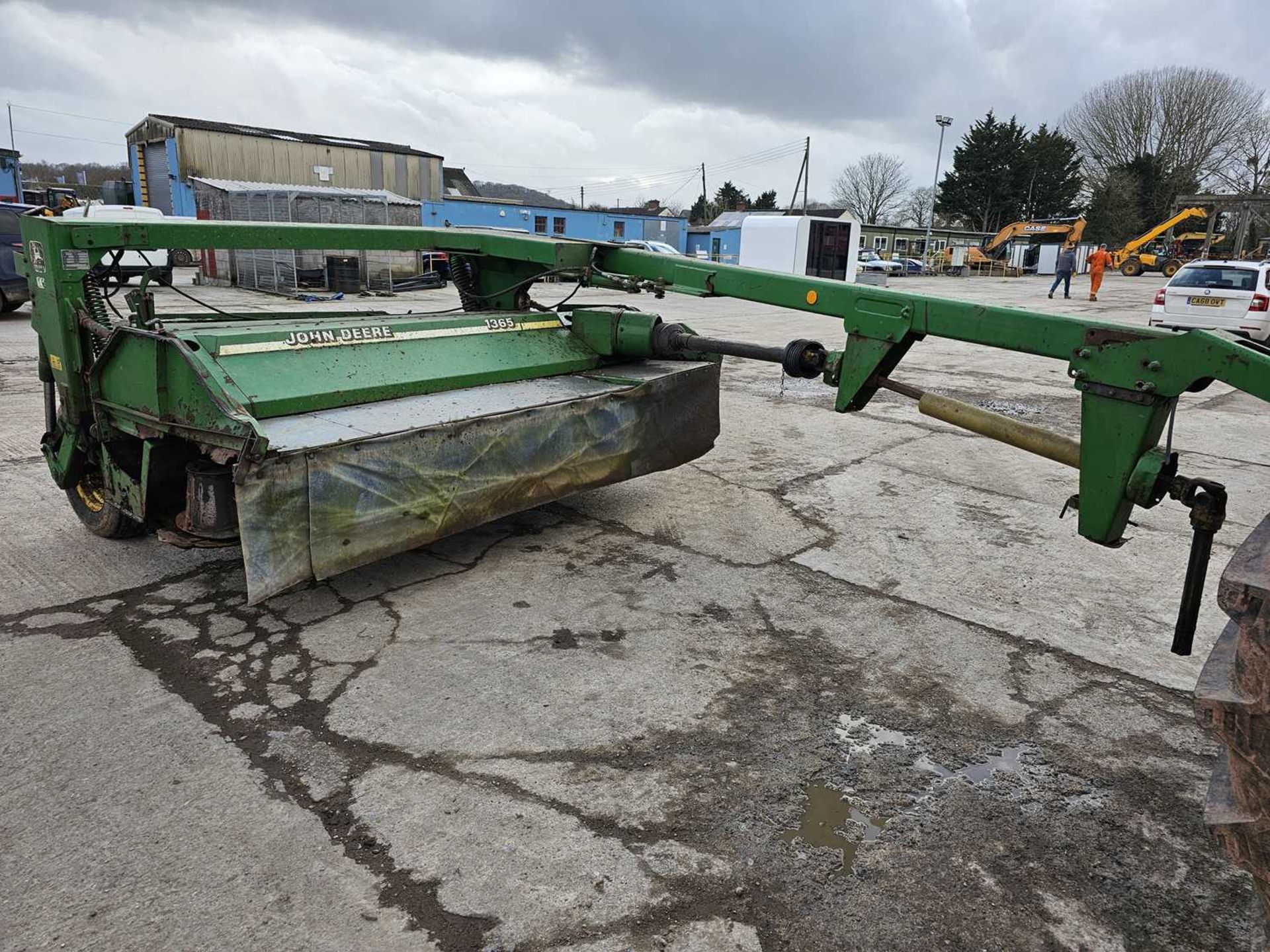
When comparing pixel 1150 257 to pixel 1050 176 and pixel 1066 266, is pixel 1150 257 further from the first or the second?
pixel 1066 266

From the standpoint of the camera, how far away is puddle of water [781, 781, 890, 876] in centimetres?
246

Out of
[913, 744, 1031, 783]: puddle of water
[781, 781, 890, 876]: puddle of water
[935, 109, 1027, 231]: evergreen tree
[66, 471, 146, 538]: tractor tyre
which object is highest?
[935, 109, 1027, 231]: evergreen tree

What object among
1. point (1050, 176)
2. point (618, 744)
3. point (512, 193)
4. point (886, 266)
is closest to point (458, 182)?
point (512, 193)

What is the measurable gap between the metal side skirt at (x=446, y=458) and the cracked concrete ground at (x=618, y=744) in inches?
13.3

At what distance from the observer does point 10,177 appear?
83.3ft

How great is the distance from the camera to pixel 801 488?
19.2 feet

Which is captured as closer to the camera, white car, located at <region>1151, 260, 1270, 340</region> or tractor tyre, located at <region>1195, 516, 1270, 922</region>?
tractor tyre, located at <region>1195, 516, 1270, 922</region>

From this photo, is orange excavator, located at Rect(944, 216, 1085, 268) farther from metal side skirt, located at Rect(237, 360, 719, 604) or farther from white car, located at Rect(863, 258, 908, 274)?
metal side skirt, located at Rect(237, 360, 719, 604)

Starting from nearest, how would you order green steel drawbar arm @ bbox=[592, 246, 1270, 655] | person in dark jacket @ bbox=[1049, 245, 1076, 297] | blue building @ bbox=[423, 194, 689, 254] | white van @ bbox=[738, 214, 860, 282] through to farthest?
1. green steel drawbar arm @ bbox=[592, 246, 1270, 655]
2. person in dark jacket @ bbox=[1049, 245, 1076, 297]
3. white van @ bbox=[738, 214, 860, 282]
4. blue building @ bbox=[423, 194, 689, 254]

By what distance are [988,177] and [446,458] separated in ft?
183

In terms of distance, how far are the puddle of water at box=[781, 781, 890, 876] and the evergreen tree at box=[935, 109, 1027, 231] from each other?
5631cm

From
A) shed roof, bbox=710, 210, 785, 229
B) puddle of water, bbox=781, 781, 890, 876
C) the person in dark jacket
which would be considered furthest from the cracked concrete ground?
shed roof, bbox=710, 210, 785, 229

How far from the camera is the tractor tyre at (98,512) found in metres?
4.43

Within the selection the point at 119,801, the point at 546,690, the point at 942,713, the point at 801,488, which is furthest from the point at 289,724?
the point at 801,488
